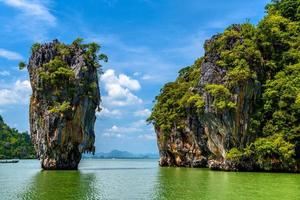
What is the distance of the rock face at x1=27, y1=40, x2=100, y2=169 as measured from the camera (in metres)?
41.1

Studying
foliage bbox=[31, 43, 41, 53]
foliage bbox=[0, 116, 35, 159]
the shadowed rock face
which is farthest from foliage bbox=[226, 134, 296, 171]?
foliage bbox=[0, 116, 35, 159]

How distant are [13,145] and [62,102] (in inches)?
3323

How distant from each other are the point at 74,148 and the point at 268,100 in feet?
68.0

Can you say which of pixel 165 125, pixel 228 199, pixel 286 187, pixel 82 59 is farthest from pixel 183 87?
pixel 228 199

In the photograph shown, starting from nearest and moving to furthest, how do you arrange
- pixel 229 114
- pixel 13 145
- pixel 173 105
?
1. pixel 229 114
2. pixel 173 105
3. pixel 13 145

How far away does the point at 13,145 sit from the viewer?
11869 centimetres

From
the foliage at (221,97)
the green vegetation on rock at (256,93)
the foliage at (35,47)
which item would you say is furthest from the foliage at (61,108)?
the foliage at (221,97)

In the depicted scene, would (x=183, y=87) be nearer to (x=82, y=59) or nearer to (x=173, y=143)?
(x=173, y=143)

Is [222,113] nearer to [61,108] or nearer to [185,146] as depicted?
[185,146]

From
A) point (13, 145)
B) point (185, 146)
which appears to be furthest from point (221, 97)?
point (13, 145)

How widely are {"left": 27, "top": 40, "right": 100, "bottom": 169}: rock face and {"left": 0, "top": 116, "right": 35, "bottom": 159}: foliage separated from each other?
7308 cm

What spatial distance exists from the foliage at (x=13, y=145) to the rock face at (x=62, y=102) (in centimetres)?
7308

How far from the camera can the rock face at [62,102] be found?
41.1m

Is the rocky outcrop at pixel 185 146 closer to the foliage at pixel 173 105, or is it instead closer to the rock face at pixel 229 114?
the foliage at pixel 173 105
